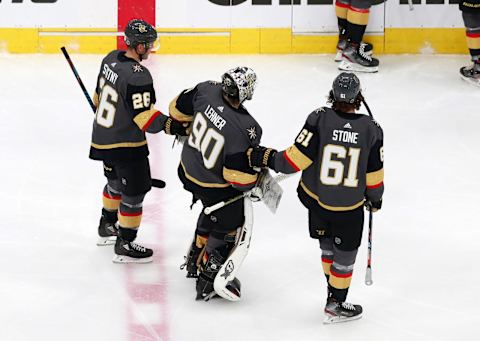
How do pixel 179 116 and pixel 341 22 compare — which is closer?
pixel 179 116

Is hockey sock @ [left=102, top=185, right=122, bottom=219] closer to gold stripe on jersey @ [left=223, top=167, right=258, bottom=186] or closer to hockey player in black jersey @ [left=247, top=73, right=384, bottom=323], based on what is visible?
gold stripe on jersey @ [left=223, top=167, right=258, bottom=186]

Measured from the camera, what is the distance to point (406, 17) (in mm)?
8953

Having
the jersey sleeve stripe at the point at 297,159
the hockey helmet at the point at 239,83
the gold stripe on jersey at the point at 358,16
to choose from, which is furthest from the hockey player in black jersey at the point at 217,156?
the gold stripe on jersey at the point at 358,16

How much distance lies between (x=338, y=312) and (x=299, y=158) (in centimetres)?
74

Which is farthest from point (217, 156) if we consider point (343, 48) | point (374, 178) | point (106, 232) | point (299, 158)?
point (343, 48)

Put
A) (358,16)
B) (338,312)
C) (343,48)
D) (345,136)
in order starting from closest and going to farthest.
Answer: (345,136), (338,312), (358,16), (343,48)

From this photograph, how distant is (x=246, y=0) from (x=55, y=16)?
143 cm

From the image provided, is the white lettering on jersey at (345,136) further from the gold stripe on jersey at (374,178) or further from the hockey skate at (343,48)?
the hockey skate at (343,48)

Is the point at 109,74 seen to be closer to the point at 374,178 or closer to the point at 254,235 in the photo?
the point at 254,235

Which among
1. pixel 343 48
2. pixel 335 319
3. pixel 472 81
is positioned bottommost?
pixel 335 319

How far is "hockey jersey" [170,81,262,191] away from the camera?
196 inches

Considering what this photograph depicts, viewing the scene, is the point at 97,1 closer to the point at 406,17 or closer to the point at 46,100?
the point at 46,100

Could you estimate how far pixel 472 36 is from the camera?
852 cm

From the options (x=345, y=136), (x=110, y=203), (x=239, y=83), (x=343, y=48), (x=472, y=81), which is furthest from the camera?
(x=343, y=48)
